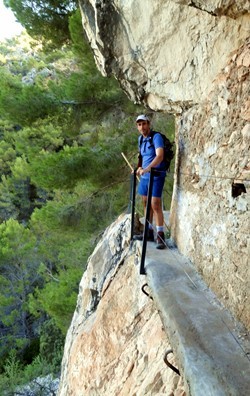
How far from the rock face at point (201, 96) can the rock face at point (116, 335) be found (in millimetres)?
768

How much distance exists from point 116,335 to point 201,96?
113 inches

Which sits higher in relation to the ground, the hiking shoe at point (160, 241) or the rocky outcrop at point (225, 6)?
the rocky outcrop at point (225, 6)

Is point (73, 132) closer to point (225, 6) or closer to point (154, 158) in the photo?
point (154, 158)

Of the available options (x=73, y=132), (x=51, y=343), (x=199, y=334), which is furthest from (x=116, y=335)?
(x=51, y=343)

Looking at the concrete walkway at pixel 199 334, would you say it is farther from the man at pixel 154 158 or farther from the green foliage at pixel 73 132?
the green foliage at pixel 73 132

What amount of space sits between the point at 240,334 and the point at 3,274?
15772 millimetres

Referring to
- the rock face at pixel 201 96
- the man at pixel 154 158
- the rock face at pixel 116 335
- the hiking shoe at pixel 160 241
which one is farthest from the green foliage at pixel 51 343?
the rock face at pixel 201 96

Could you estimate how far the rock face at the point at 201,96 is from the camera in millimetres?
2377

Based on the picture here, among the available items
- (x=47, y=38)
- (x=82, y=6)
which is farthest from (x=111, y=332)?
(x=47, y=38)

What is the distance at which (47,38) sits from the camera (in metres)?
6.43

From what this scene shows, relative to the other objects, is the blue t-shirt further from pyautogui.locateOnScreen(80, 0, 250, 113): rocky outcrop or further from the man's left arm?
pyautogui.locateOnScreen(80, 0, 250, 113): rocky outcrop

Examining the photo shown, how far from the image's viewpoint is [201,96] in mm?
3123

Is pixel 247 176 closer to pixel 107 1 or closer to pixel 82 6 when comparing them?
pixel 107 1

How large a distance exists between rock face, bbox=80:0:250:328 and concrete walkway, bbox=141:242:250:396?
13 centimetres
